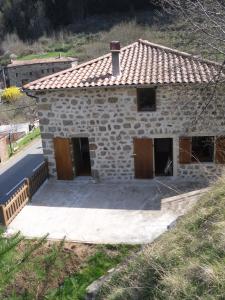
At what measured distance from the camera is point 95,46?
51375 millimetres

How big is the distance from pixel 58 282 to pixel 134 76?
7.26m

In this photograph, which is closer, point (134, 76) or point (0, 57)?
point (134, 76)

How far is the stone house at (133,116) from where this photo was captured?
1334 cm

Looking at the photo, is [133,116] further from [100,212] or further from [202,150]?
[100,212]

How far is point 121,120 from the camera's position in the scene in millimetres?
13852

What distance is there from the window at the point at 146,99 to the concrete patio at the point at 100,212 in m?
2.66

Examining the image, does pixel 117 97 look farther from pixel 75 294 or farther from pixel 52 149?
pixel 75 294

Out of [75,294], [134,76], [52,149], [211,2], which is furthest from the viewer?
[52,149]

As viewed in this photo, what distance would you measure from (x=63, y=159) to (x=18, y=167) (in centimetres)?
578

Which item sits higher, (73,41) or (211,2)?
(211,2)

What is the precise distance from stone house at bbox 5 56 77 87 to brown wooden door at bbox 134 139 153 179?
119 ft

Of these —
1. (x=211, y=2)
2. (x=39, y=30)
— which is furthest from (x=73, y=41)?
(x=211, y=2)

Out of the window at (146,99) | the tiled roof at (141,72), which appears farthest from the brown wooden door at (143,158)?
the tiled roof at (141,72)

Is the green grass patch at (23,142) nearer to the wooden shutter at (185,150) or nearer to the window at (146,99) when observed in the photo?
the window at (146,99)
